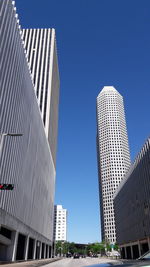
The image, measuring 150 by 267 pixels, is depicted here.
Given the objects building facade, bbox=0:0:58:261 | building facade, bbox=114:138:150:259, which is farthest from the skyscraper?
building facade, bbox=0:0:58:261

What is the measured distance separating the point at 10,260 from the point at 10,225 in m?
4.50

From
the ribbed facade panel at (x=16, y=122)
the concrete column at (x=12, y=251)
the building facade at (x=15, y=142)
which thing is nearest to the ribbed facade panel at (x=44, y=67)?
the ribbed facade panel at (x=16, y=122)

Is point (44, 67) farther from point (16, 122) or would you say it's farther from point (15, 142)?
point (15, 142)

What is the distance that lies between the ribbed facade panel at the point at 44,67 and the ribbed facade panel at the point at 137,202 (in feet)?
94.9

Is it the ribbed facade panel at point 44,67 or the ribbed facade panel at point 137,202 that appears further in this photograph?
the ribbed facade panel at point 44,67

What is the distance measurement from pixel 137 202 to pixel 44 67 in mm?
55498

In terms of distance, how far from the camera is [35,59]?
86562 millimetres

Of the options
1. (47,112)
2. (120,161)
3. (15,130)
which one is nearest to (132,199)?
(47,112)

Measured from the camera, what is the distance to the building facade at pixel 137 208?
51.0 meters

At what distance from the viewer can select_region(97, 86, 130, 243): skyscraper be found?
17550 centimetres

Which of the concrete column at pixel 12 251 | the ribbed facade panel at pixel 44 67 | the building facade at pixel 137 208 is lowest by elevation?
the concrete column at pixel 12 251

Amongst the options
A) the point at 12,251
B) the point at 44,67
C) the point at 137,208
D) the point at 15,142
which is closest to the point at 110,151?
the point at 44,67

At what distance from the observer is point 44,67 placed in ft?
279

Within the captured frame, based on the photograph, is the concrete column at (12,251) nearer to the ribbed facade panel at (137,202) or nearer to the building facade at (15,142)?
the building facade at (15,142)
